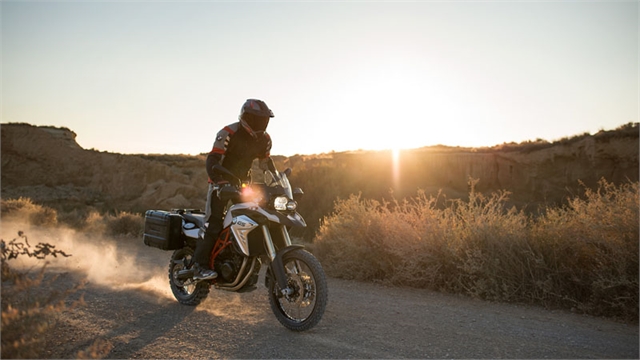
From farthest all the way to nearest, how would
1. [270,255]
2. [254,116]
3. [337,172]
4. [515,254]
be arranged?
[337,172] < [515,254] < [254,116] < [270,255]

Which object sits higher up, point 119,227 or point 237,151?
point 237,151

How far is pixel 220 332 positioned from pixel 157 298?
209cm

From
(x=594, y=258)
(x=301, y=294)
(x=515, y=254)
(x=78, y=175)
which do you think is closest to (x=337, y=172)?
(x=515, y=254)

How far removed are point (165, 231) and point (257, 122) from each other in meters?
2.18

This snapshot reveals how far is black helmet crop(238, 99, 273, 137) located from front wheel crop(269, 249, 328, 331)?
1.76 m

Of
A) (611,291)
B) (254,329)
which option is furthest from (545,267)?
(254,329)

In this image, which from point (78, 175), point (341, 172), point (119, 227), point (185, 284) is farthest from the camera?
point (78, 175)

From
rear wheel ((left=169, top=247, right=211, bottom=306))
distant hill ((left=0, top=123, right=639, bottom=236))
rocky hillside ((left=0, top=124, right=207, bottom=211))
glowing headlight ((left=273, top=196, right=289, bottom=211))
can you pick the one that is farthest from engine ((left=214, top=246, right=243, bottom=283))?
rocky hillside ((left=0, top=124, right=207, bottom=211))

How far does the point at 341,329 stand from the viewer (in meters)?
6.07

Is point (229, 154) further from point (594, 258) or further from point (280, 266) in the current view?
point (594, 258)

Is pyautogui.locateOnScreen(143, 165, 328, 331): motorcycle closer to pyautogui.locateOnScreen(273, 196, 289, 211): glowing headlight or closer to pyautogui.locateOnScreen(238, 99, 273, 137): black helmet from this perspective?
pyautogui.locateOnScreen(273, 196, 289, 211): glowing headlight

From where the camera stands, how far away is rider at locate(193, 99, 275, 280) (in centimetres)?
668

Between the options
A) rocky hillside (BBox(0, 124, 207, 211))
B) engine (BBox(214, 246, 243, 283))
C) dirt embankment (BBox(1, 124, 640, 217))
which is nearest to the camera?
engine (BBox(214, 246, 243, 283))

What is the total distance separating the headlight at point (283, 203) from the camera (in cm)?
612
